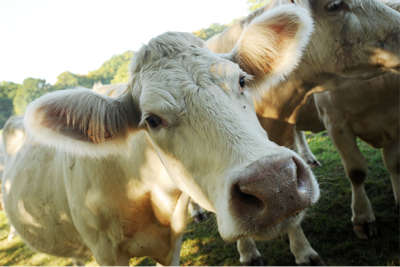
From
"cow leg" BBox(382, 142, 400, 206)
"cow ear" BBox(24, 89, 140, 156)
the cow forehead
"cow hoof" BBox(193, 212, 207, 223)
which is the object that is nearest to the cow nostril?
the cow forehead

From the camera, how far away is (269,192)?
1.26m

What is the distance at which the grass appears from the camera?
3.31 metres

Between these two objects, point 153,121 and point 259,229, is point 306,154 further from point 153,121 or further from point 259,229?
point 259,229

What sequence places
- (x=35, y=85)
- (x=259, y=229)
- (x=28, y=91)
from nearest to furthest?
(x=259, y=229) → (x=28, y=91) → (x=35, y=85)

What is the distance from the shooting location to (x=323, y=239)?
3.80 metres

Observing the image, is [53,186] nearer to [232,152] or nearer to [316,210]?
[232,152]

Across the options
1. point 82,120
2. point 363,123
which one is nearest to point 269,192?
point 82,120

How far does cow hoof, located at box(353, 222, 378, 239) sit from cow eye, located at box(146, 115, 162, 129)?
3.04 metres

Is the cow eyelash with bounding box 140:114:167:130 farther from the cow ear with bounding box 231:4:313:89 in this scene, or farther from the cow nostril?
the cow ear with bounding box 231:4:313:89

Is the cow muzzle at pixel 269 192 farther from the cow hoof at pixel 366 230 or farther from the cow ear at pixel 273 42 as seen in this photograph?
the cow hoof at pixel 366 230

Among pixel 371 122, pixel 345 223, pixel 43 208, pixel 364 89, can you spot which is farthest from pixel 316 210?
pixel 43 208

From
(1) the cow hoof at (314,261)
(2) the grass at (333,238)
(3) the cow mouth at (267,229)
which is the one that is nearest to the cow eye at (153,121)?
(3) the cow mouth at (267,229)

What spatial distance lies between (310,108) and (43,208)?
13.4 ft

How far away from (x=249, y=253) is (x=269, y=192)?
287 centimetres
